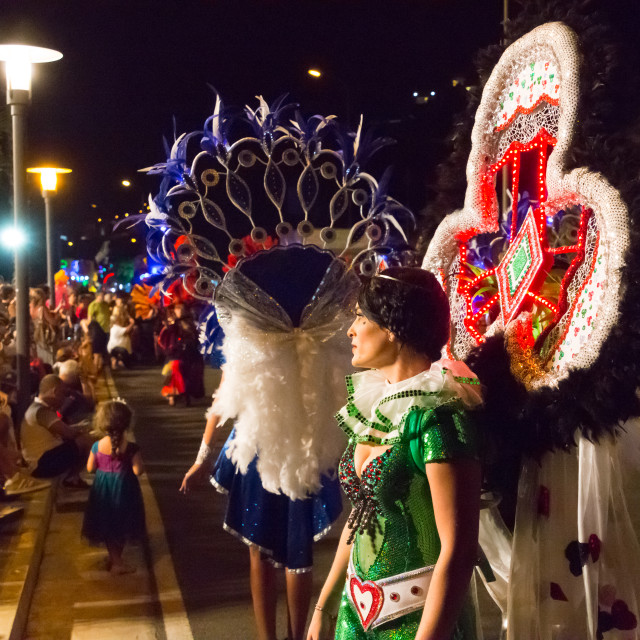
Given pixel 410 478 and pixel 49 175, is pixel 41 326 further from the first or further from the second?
pixel 410 478

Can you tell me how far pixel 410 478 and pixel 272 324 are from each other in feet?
6.96

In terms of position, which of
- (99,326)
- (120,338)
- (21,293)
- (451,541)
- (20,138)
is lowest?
(120,338)

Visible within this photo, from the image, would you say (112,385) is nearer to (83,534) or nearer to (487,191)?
(83,534)

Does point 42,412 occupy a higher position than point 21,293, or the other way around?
point 21,293

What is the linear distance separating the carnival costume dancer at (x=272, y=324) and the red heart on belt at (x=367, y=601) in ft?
6.02

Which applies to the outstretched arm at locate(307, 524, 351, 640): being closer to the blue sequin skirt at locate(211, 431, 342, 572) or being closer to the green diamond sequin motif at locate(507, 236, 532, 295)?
the green diamond sequin motif at locate(507, 236, 532, 295)

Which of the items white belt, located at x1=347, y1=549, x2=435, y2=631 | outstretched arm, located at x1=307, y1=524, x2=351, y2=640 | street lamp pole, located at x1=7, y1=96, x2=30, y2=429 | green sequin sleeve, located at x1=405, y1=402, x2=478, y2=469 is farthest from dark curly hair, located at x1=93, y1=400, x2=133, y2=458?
green sequin sleeve, located at x1=405, y1=402, x2=478, y2=469

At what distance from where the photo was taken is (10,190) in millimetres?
11953

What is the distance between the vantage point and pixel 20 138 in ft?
27.8

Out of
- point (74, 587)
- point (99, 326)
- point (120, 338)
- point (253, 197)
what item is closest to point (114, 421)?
point (74, 587)

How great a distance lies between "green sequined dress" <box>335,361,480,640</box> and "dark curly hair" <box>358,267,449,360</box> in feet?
0.35

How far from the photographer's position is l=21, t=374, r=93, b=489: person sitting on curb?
25.6 ft

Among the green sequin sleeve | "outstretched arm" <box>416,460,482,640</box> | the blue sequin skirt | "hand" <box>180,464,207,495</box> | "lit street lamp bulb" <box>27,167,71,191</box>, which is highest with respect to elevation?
"lit street lamp bulb" <box>27,167,71,191</box>

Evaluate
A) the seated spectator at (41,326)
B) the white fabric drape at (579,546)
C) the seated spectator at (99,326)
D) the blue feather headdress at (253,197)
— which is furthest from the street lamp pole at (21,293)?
the seated spectator at (99,326)
